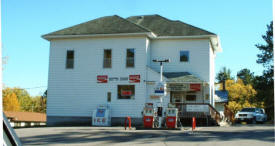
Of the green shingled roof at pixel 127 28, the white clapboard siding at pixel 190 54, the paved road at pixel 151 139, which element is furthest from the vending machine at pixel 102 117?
the paved road at pixel 151 139

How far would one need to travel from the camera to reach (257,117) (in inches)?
1494

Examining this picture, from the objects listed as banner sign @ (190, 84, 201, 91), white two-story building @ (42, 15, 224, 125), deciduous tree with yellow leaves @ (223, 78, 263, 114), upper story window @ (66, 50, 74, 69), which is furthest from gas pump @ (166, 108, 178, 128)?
deciduous tree with yellow leaves @ (223, 78, 263, 114)

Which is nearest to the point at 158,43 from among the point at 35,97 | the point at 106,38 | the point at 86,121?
the point at 106,38

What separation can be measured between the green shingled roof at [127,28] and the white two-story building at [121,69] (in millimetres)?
89

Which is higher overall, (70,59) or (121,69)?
(70,59)

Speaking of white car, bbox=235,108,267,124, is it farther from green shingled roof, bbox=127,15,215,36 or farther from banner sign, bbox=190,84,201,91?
green shingled roof, bbox=127,15,215,36

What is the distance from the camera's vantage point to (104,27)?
32.9m

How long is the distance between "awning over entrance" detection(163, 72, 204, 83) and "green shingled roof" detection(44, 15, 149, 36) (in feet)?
13.9

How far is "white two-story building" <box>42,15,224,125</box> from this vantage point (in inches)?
1203

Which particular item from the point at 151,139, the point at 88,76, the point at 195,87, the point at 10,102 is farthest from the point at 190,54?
the point at 10,102

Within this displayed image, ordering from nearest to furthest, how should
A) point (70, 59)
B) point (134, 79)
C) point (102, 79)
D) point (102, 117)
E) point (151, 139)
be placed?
point (151, 139) → point (102, 117) → point (134, 79) → point (102, 79) → point (70, 59)

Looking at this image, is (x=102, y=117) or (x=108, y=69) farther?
(x=108, y=69)

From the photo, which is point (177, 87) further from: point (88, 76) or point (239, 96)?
point (239, 96)

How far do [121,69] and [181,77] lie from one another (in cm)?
496
